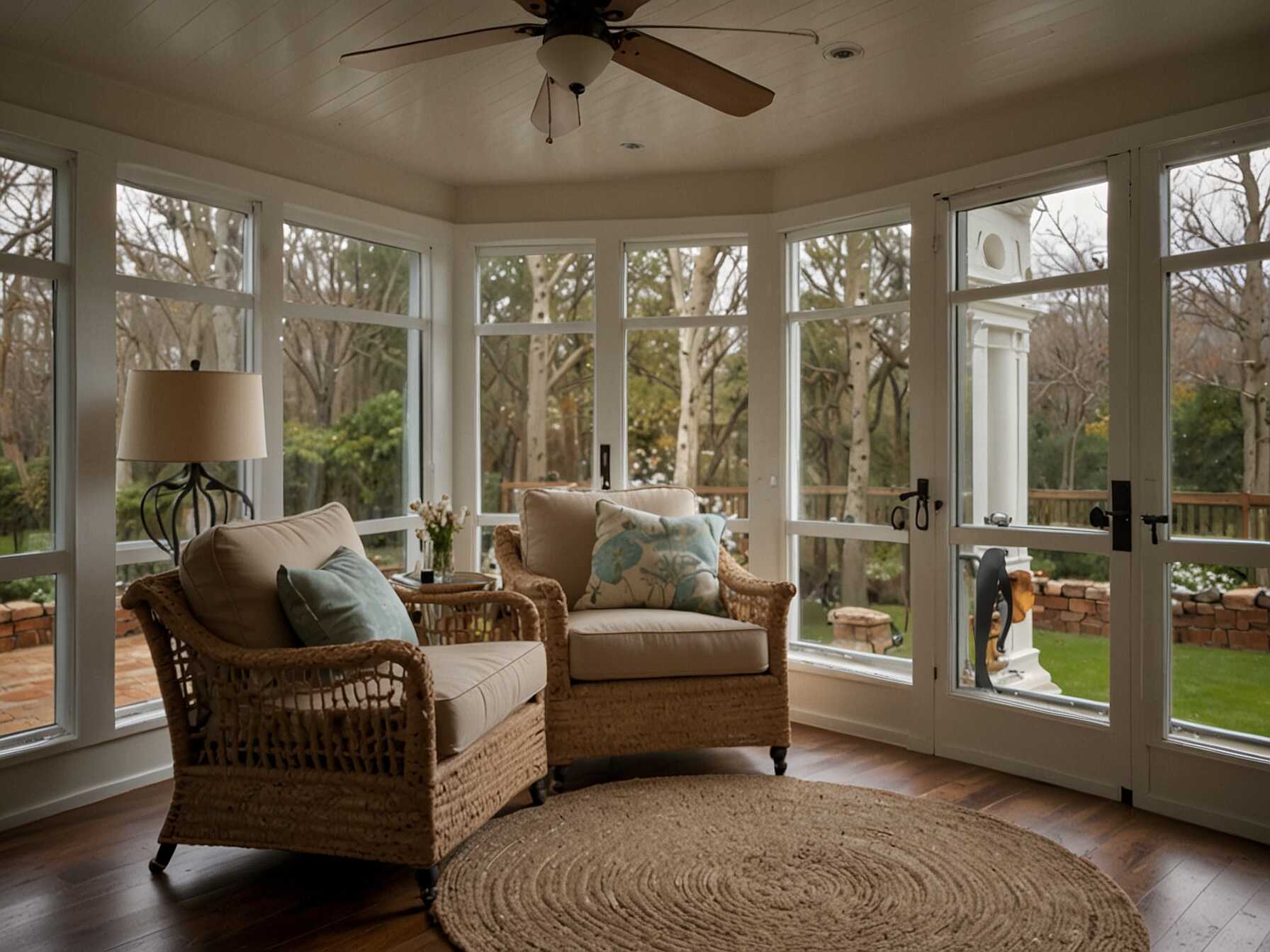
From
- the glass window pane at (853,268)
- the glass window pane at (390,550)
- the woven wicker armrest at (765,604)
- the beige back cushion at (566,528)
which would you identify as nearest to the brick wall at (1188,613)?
the woven wicker armrest at (765,604)

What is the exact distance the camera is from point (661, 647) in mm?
3254

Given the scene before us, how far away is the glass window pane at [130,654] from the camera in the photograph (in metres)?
3.29

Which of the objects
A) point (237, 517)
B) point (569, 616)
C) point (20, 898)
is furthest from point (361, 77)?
point (20, 898)

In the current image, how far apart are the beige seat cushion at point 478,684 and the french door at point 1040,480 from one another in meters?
1.67

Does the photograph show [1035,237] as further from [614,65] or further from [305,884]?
[305,884]

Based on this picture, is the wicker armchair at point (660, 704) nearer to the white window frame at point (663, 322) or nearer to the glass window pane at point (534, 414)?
the white window frame at point (663, 322)

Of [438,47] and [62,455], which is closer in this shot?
[438,47]

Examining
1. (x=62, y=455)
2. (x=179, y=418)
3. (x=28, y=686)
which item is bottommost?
(x=28, y=686)

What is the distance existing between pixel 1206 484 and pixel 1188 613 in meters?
0.41

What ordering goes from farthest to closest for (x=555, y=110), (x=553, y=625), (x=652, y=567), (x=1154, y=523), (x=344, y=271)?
(x=344, y=271) → (x=652, y=567) → (x=553, y=625) → (x=1154, y=523) → (x=555, y=110)

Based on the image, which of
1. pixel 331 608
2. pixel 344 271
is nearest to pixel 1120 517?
pixel 331 608

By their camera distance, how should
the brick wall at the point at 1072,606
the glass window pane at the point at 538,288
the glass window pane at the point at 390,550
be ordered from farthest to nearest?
the glass window pane at the point at 538,288 → the glass window pane at the point at 390,550 → the brick wall at the point at 1072,606

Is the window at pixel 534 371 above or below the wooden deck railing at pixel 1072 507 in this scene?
above

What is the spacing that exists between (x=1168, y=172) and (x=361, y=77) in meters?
2.63
